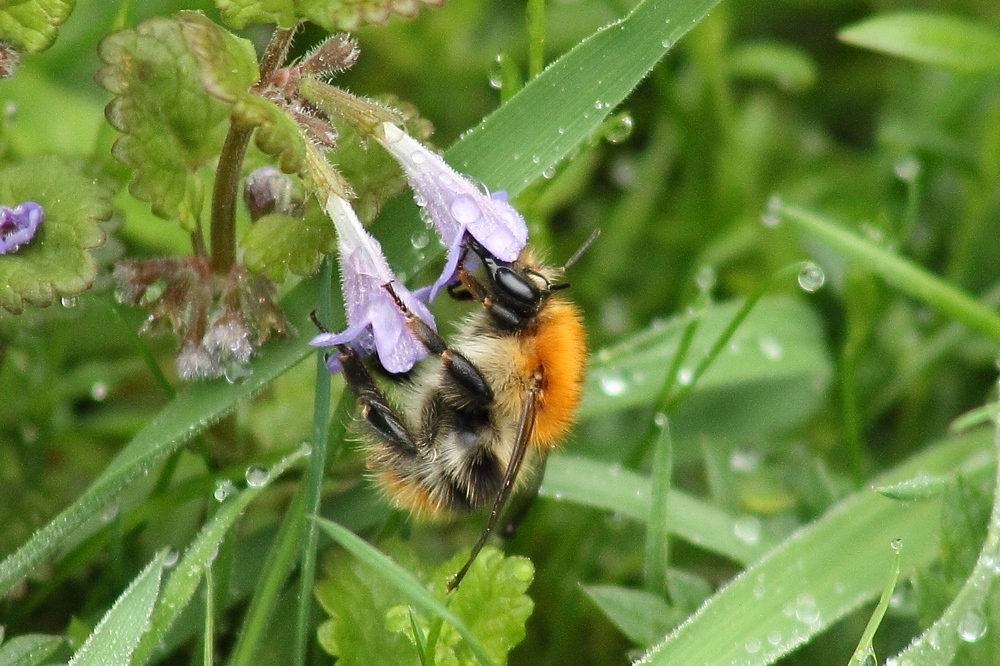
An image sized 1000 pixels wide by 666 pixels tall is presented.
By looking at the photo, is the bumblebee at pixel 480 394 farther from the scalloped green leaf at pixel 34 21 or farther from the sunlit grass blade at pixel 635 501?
the scalloped green leaf at pixel 34 21

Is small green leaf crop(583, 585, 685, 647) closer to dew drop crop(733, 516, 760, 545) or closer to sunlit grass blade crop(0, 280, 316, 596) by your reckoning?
dew drop crop(733, 516, 760, 545)

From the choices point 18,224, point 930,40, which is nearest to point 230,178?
point 18,224

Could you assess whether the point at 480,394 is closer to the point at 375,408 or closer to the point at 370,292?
the point at 375,408

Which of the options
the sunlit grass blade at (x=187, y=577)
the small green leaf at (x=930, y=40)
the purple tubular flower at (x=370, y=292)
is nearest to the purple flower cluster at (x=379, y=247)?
the purple tubular flower at (x=370, y=292)

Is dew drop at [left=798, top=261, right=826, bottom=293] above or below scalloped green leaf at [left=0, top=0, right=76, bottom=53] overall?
below

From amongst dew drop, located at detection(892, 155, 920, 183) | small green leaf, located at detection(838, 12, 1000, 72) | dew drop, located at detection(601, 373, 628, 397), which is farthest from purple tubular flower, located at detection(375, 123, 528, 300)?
dew drop, located at detection(892, 155, 920, 183)

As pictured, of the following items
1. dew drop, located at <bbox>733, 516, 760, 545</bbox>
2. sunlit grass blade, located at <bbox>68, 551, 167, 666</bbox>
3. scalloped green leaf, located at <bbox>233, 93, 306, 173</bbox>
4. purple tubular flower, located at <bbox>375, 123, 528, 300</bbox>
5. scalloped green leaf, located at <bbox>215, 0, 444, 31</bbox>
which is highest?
scalloped green leaf, located at <bbox>215, 0, 444, 31</bbox>
